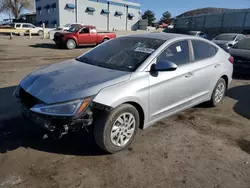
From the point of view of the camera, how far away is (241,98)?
6.01 metres

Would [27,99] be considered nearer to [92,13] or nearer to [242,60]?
[242,60]

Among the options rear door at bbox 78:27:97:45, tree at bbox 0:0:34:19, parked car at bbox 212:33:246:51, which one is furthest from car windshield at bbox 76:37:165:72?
tree at bbox 0:0:34:19

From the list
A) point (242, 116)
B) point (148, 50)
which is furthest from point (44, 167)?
point (242, 116)

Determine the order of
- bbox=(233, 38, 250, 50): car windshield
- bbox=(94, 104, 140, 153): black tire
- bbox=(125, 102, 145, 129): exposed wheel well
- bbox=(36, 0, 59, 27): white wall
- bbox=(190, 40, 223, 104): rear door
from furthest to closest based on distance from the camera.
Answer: bbox=(36, 0, 59, 27): white wall < bbox=(233, 38, 250, 50): car windshield < bbox=(190, 40, 223, 104): rear door < bbox=(125, 102, 145, 129): exposed wheel well < bbox=(94, 104, 140, 153): black tire

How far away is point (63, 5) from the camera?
1689 inches

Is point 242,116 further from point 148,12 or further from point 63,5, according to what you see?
point 148,12

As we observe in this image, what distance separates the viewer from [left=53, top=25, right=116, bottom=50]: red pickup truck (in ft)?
55.5

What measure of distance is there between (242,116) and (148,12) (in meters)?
86.0

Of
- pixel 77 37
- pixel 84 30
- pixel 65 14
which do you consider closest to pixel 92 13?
pixel 65 14

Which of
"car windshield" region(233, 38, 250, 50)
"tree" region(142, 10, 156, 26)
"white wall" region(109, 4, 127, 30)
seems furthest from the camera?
"tree" region(142, 10, 156, 26)

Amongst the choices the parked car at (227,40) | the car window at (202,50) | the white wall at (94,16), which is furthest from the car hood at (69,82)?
the white wall at (94,16)

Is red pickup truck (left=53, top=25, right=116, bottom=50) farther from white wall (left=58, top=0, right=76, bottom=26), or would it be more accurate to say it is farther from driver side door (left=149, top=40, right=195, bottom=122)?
white wall (left=58, top=0, right=76, bottom=26)

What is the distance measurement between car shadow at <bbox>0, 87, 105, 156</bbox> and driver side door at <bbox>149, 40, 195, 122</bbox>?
1.05 metres

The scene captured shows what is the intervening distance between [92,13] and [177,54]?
47660 millimetres
